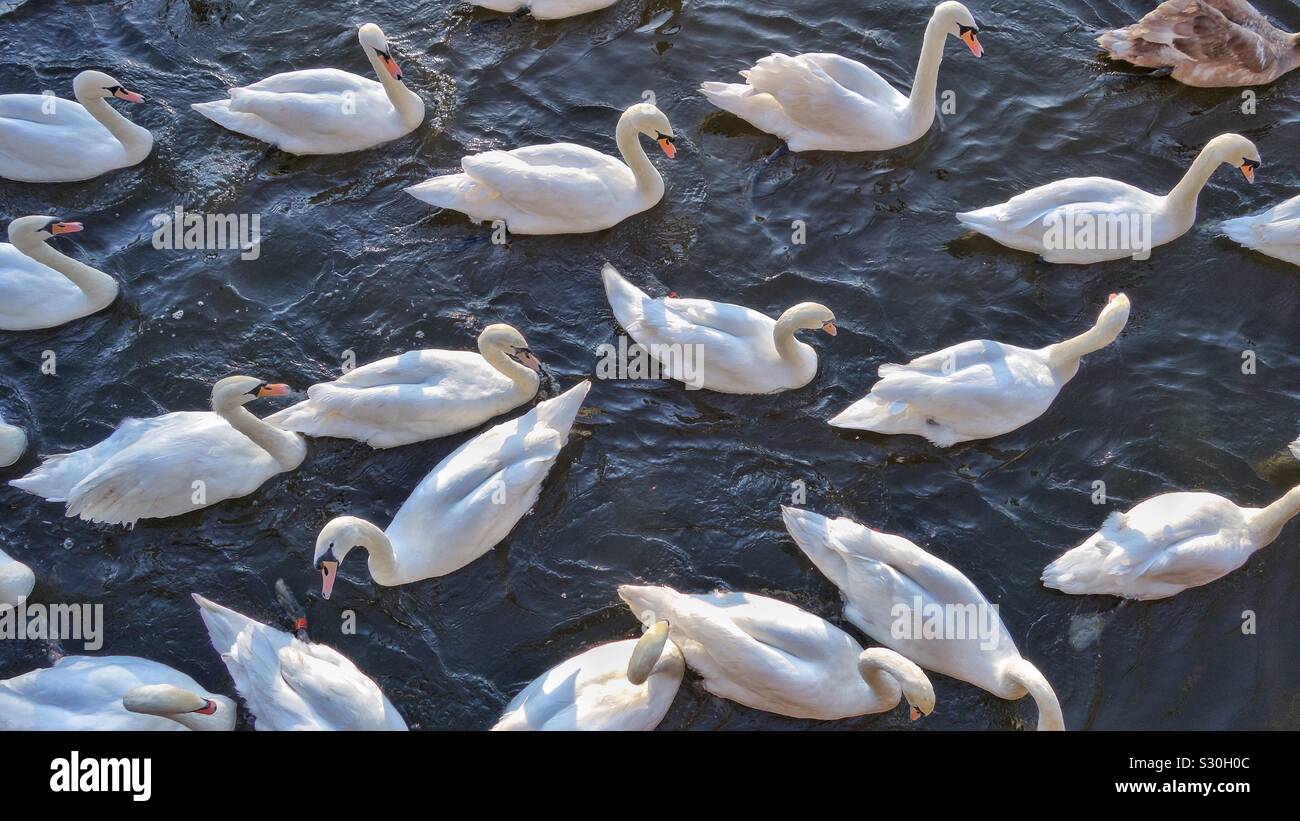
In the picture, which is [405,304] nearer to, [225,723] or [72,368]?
[72,368]

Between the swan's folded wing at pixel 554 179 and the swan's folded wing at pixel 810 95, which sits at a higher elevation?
the swan's folded wing at pixel 810 95

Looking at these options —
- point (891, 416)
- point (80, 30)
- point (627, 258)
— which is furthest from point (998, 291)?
point (80, 30)

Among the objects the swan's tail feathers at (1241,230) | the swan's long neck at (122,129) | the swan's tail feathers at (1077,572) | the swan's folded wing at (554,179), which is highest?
the swan's tail feathers at (1241,230)

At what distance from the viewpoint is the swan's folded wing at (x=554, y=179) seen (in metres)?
11.0

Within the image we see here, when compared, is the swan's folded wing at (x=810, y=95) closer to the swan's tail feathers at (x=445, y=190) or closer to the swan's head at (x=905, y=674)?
the swan's tail feathers at (x=445, y=190)

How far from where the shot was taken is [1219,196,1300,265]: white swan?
11.0 meters

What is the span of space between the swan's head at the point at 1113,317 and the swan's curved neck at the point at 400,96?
240 inches

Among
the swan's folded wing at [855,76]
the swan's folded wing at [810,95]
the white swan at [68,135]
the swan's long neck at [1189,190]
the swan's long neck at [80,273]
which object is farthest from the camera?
the swan's folded wing at [855,76]

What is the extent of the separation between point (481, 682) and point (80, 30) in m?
Result: 8.39

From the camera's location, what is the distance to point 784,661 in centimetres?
820

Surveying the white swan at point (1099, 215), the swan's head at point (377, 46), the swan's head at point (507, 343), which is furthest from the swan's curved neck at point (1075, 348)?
the swan's head at point (377, 46)

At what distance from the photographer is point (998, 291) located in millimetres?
11016

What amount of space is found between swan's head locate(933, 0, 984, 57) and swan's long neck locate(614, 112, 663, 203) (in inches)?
112
